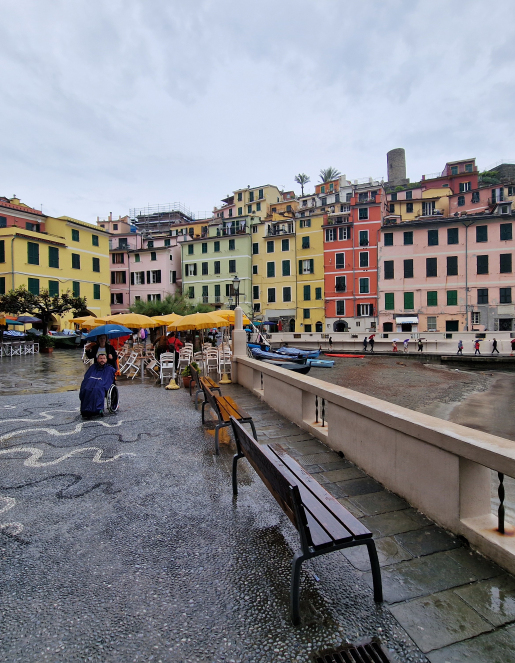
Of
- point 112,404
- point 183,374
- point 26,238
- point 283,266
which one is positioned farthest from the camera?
point 283,266

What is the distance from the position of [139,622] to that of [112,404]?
224 inches

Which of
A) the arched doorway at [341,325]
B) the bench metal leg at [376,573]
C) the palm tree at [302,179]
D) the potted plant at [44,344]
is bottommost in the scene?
the bench metal leg at [376,573]

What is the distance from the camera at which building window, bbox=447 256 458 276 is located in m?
42.0

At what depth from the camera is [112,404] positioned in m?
7.46

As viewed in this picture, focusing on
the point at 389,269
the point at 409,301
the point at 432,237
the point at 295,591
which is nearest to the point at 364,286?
the point at 389,269

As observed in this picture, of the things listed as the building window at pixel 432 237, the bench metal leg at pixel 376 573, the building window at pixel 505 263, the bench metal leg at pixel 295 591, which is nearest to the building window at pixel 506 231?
the building window at pixel 505 263

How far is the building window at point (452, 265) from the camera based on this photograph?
42031 millimetres

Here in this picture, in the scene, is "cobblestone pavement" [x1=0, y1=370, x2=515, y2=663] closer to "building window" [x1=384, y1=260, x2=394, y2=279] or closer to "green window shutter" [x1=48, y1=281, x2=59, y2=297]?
"green window shutter" [x1=48, y1=281, x2=59, y2=297]

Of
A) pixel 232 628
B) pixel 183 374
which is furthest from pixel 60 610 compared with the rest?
pixel 183 374

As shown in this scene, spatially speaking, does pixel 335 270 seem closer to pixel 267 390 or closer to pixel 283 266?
pixel 283 266

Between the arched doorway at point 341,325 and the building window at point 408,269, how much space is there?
8306 millimetres

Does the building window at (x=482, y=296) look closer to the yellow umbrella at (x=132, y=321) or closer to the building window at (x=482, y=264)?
the building window at (x=482, y=264)

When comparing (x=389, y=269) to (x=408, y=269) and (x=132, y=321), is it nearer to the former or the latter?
(x=408, y=269)

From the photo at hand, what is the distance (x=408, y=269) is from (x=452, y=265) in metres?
4.39
